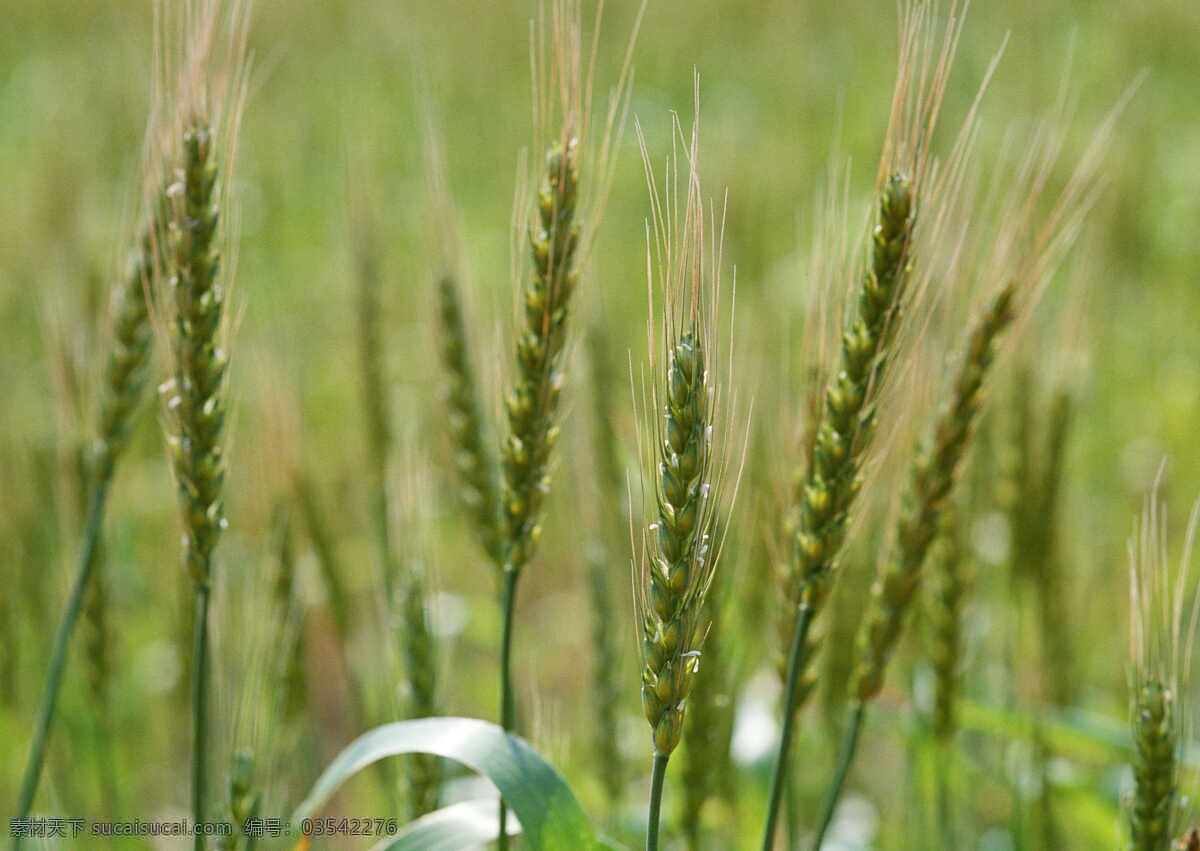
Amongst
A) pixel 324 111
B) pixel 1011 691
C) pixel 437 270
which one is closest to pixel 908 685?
pixel 1011 691

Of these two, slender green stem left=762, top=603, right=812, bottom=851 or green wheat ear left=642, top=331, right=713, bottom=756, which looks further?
slender green stem left=762, top=603, right=812, bottom=851

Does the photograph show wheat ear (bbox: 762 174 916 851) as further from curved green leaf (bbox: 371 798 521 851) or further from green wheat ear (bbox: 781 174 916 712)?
curved green leaf (bbox: 371 798 521 851)

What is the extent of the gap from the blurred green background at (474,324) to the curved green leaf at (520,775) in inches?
9.6

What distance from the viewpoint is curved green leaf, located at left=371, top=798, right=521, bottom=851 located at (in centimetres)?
138

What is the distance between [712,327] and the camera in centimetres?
113

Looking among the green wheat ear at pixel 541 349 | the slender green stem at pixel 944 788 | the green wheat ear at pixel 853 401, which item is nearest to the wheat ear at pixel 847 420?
the green wheat ear at pixel 853 401

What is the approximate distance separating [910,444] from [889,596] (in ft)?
0.93

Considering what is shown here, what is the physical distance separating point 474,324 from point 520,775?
801 millimetres

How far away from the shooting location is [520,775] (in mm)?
1319

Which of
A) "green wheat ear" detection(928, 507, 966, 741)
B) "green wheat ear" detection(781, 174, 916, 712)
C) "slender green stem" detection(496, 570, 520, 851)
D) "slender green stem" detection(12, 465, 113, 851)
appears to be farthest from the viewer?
"green wheat ear" detection(928, 507, 966, 741)

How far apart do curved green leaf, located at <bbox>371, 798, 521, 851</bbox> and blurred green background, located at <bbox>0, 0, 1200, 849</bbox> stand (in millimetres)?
175

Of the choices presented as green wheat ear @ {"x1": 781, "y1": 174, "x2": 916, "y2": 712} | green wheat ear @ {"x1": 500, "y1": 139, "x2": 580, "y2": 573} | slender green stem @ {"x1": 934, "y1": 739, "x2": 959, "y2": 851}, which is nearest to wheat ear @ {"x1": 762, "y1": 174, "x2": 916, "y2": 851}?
green wheat ear @ {"x1": 781, "y1": 174, "x2": 916, "y2": 712}

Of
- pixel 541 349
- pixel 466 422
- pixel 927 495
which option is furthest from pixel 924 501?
pixel 466 422

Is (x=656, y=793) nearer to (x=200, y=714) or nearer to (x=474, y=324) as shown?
(x=200, y=714)
